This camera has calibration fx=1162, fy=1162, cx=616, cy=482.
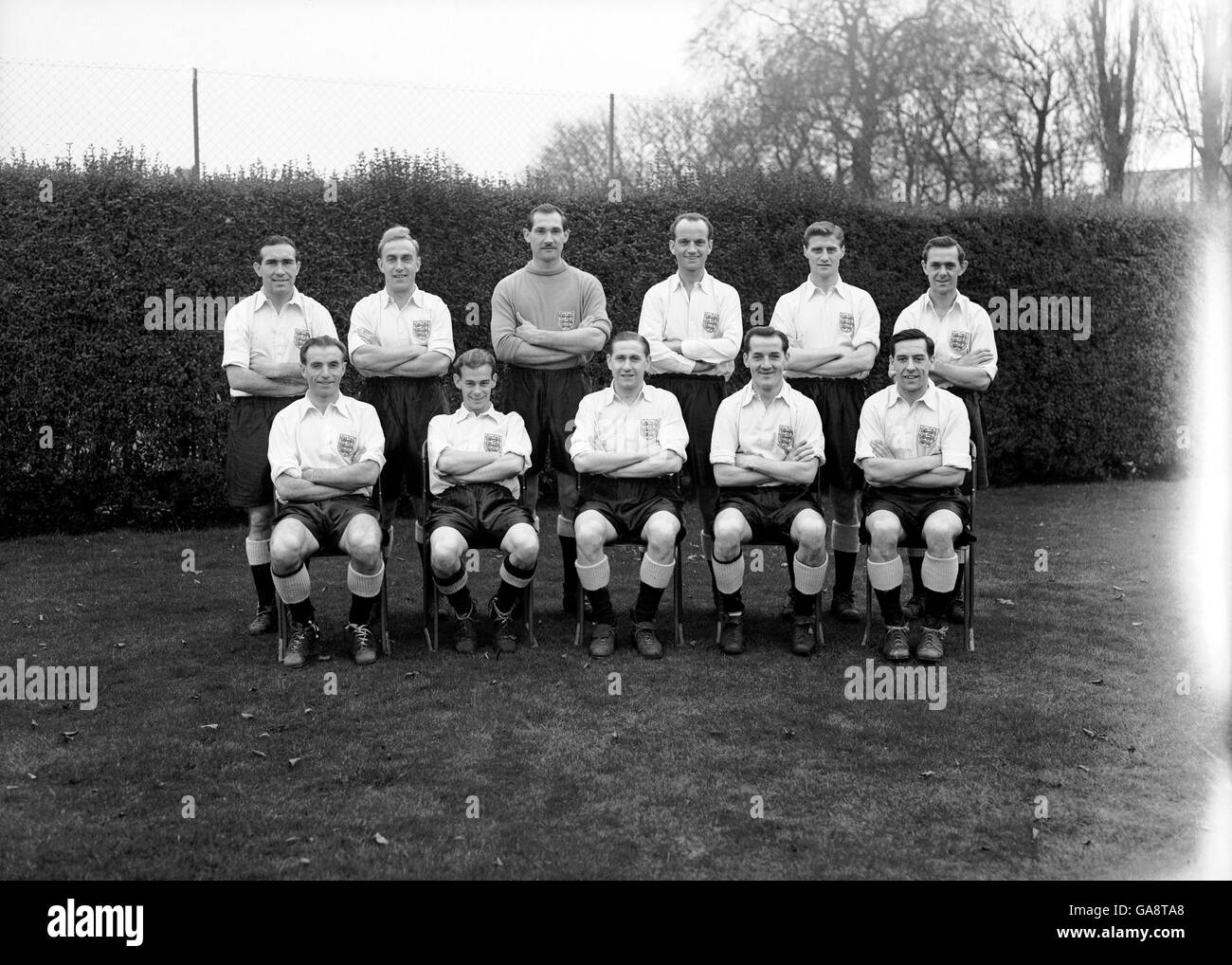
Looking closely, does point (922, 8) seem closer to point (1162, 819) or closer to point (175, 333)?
point (175, 333)

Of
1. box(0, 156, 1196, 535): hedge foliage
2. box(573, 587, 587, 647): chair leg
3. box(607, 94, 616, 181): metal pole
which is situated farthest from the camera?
box(607, 94, 616, 181): metal pole

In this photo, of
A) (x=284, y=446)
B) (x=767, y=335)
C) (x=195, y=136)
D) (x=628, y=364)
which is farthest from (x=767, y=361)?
(x=195, y=136)

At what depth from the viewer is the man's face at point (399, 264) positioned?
234 inches

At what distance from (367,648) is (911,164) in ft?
47.4

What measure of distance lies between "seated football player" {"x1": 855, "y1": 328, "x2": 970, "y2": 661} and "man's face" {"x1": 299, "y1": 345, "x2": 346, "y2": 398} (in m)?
2.55

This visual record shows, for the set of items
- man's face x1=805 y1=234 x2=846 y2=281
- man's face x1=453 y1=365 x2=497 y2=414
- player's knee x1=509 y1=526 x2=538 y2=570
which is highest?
man's face x1=805 y1=234 x2=846 y2=281

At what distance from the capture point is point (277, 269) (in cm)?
586

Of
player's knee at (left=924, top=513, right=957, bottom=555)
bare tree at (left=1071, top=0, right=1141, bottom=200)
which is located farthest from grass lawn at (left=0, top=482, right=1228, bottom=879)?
bare tree at (left=1071, top=0, right=1141, bottom=200)

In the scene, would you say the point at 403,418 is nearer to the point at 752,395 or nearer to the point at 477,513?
the point at 477,513

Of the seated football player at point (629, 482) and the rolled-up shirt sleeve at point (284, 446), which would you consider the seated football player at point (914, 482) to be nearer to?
the seated football player at point (629, 482)

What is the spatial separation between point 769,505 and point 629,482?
693mm

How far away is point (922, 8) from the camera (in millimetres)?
16500

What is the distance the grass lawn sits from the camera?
3.44 m

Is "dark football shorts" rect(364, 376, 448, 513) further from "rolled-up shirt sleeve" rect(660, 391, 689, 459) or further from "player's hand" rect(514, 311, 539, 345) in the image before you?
"rolled-up shirt sleeve" rect(660, 391, 689, 459)
